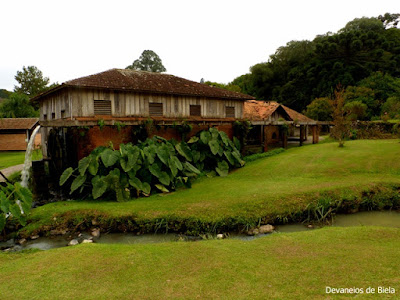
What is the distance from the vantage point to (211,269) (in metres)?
4.78

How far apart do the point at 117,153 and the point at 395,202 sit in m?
10.5

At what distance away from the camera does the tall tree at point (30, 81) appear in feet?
140

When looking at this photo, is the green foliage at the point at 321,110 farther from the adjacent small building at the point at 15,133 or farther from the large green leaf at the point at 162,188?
the adjacent small building at the point at 15,133

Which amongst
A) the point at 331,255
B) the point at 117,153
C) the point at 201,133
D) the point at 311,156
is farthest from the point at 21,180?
the point at 311,156

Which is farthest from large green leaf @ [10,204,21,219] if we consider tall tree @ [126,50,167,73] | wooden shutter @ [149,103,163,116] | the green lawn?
tall tree @ [126,50,167,73]

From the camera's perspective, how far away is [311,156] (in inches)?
617

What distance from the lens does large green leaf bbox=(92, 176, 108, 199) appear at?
33.0 feet

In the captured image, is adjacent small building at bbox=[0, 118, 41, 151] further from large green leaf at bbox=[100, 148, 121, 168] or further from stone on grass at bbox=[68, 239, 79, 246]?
stone on grass at bbox=[68, 239, 79, 246]

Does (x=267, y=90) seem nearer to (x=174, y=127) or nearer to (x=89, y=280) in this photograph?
(x=174, y=127)

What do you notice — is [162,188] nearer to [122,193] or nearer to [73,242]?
[122,193]

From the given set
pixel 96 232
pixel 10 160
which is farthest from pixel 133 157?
pixel 10 160

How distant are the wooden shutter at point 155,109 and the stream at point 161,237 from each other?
8323 mm

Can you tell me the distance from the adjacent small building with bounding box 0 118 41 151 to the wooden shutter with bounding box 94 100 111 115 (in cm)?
1850

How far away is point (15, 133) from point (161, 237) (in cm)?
2780
